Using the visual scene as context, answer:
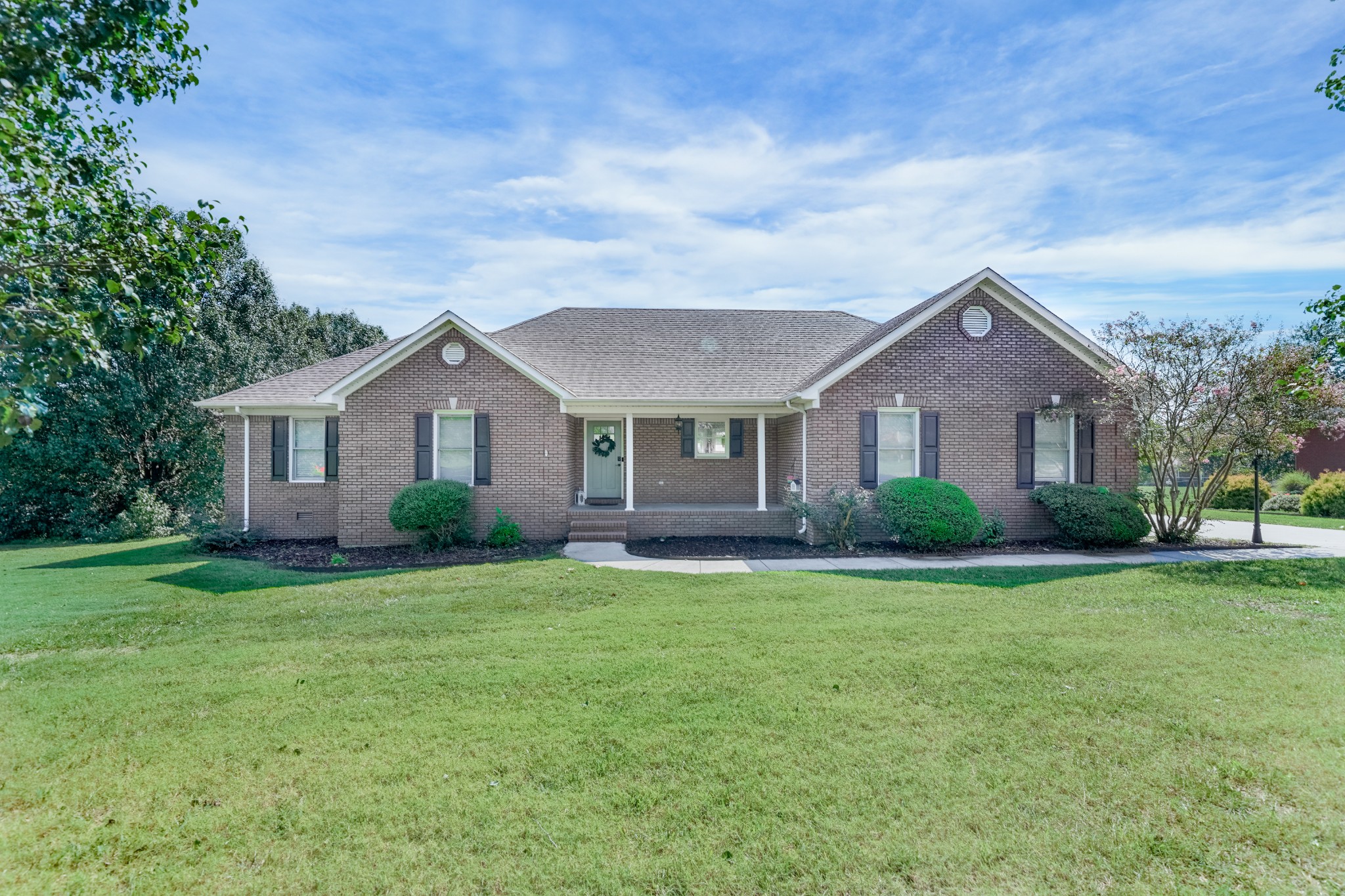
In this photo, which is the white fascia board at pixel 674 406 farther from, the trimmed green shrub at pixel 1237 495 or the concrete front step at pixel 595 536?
the trimmed green shrub at pixel 1237 495

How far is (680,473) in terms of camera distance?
52.5 ft

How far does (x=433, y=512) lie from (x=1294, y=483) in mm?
28106

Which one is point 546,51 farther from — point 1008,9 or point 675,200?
point 1008,9

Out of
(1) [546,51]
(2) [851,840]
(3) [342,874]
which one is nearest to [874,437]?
(1) [546,51]

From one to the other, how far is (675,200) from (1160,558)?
1071 cm

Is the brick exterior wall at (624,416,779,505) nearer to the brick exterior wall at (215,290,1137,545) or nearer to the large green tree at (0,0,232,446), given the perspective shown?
the brick exterior wall at (215,290,1137,545)

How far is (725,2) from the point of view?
342 inches

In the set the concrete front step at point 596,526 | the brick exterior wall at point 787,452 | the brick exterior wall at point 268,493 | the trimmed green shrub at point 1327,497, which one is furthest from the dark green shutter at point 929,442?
the trimmed green shrub at point 1327,497

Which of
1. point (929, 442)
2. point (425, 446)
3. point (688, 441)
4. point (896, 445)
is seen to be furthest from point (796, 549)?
point (425, 446)

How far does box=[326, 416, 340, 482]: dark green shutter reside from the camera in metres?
14.1

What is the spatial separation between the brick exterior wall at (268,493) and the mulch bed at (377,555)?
1.81 ft

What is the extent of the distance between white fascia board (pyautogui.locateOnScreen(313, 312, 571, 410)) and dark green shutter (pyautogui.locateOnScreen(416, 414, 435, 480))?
1.20 meters

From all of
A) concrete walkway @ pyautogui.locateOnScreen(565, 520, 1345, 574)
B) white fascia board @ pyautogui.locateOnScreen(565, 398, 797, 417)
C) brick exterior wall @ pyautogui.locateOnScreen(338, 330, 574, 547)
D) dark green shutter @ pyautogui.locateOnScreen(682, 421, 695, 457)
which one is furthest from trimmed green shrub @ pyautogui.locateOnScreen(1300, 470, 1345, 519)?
brick exterior wall @ pyautogui.locateOnScreen(338, 330, 574, 547)

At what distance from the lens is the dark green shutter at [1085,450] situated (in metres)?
13.1
